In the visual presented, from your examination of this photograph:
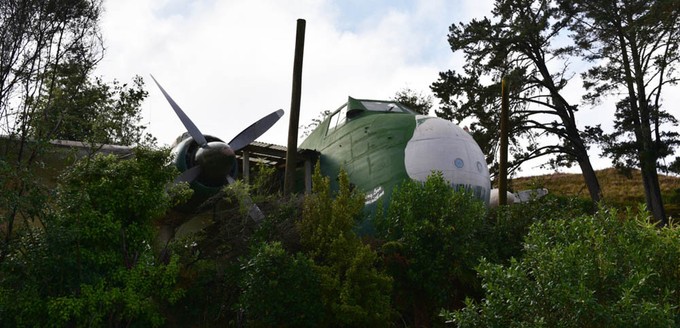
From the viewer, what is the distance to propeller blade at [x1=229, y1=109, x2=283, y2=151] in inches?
715

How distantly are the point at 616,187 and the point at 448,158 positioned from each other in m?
32.4

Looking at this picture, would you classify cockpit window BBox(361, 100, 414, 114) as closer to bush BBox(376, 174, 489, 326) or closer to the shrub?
bush BBox(376, 174, 489, 326)

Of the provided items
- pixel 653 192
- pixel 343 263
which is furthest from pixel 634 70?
pixel 343 263

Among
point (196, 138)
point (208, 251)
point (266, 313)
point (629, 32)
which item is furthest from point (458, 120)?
point (266, 313)

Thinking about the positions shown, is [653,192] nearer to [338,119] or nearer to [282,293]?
[338,119]

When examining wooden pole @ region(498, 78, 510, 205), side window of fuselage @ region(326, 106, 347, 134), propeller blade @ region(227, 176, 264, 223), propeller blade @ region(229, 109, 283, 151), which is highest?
side window of fuselage @ region(326, 106, 347, 134)

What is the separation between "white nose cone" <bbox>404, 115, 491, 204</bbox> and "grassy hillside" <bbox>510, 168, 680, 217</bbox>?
1999 cm

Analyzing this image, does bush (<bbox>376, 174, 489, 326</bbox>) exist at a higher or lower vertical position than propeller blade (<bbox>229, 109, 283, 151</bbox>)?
lower

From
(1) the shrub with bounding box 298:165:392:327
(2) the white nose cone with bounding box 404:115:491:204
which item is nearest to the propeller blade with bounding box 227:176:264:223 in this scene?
(1) the shrub with bounding box 298:165:392:327

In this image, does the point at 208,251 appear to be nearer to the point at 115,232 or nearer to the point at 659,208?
the point at 115,232

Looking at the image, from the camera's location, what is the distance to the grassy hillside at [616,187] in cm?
3750

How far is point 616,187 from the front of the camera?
4556 cm

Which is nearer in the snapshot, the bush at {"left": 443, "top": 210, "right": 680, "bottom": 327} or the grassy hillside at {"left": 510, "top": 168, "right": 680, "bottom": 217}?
the bush at {"left": 443, "top": 210, "right": 680, "bottom": 327}

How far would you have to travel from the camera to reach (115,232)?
1173 cm
